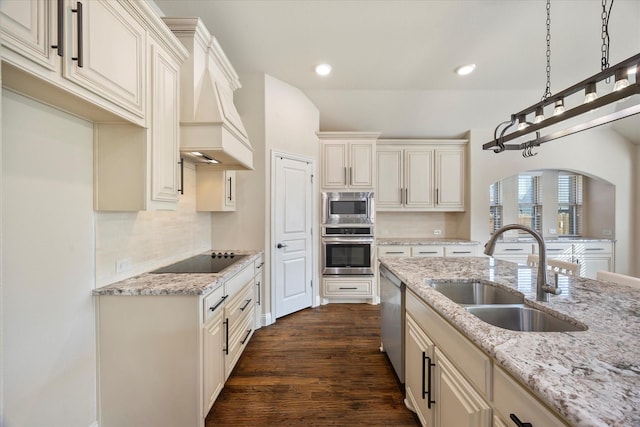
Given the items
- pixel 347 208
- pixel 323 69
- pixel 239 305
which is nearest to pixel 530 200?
pixel 347 208

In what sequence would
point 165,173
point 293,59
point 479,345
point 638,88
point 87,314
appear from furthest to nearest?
point 293,59
point 165,173
point 87,314
point 638,88
point 479,345

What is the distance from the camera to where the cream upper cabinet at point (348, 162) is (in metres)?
3.88

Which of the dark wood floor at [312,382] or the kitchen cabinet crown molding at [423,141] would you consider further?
the kitchen cabinet crown molding at [423,141]

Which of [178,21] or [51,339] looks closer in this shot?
[51,339]

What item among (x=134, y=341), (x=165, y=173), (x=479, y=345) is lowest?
(x=134, y=341)

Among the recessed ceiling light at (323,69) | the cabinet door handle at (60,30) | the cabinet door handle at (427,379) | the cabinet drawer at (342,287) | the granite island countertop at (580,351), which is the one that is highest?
the recessed ceiling light at (323,69)

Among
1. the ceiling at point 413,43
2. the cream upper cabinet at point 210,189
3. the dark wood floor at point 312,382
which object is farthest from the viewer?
the cream upper cabinet at point 210,189

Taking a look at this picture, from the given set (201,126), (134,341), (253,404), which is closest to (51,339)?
(134,341)

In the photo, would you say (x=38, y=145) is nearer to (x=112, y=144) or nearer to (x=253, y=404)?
(x=112, y=144)

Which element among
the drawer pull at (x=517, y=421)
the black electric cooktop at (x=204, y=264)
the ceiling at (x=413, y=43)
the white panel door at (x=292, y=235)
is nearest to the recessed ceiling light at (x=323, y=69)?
the ceiling at (x=413, y=43)

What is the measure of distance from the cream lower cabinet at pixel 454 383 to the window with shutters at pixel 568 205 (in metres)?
4.67

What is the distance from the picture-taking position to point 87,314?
1.49m

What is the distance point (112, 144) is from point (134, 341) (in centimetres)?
120

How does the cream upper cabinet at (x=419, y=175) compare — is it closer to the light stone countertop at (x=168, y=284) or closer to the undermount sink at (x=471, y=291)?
the undermount sink at (x=471, y=291)
